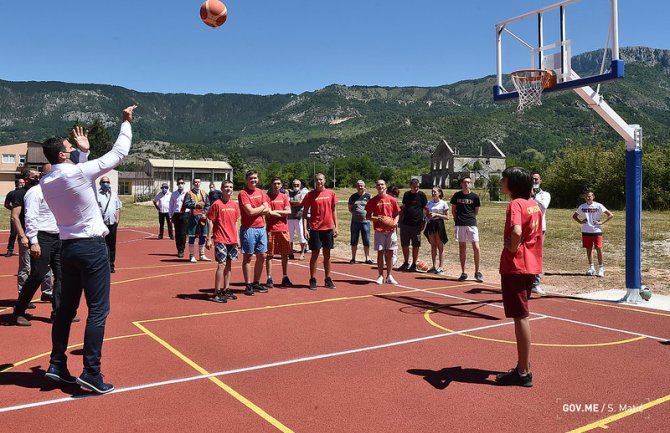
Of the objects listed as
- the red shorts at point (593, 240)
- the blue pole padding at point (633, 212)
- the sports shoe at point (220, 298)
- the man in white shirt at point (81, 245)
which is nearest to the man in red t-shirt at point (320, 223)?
the sports shoe at point (220, 298)

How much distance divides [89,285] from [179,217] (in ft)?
32.6

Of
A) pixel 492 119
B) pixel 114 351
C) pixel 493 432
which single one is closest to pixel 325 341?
pixel 114 351

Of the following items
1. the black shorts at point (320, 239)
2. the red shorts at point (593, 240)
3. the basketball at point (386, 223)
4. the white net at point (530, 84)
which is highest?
the white net at point (530, 84)

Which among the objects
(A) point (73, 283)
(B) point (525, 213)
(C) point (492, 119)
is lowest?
(A) point (73, 283)

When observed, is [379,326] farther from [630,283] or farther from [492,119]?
[492,119]

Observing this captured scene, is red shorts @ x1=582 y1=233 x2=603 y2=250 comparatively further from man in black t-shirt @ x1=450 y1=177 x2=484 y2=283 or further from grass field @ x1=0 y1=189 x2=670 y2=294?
man in black t-shirt @ x1=450 y1=177 x2=484 y2=283

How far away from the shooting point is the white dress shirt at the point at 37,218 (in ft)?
23.6

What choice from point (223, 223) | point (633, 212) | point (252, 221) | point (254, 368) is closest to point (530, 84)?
point (633, 212)

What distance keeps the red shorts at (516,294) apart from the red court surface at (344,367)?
2.35 feet

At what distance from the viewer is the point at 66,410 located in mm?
4488

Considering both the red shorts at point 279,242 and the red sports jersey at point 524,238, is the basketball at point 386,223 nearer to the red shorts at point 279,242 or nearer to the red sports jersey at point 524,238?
the red shorts at point 279,242

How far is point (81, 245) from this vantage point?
4.75m

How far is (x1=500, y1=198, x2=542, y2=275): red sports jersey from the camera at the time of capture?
5.12 metres

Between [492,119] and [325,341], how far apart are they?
188 m
